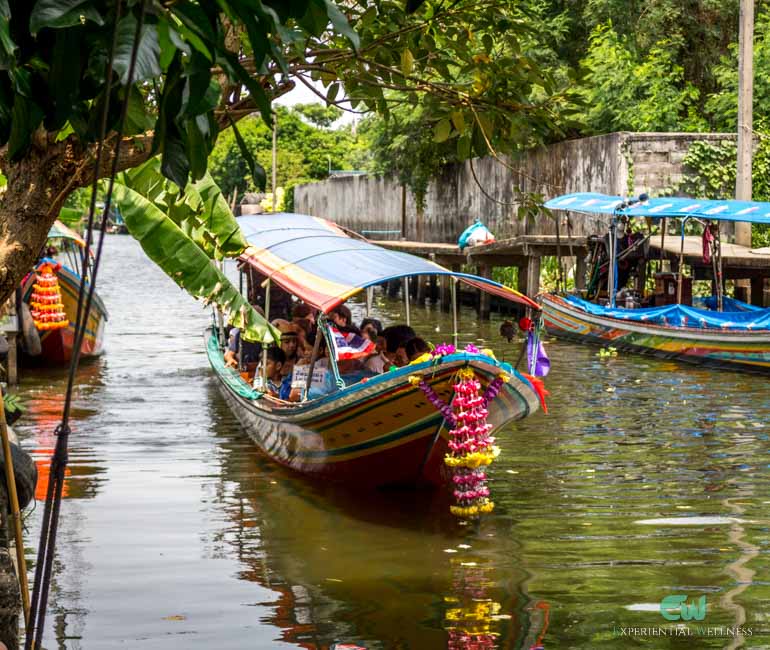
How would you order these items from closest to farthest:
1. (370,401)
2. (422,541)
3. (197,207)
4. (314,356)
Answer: (422,541) < (197,207) < (370,401) < (314,356)

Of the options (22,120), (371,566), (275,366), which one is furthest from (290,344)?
(22,120)

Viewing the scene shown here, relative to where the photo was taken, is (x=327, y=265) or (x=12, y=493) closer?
(x=12, y=493)

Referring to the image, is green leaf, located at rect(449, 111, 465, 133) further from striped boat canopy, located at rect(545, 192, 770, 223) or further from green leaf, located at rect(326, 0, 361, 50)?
striped boat canopy, located at rect(545, 192, 770, 223)

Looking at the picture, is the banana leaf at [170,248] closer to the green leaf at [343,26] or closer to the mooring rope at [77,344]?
the mooring rope at [77,344]

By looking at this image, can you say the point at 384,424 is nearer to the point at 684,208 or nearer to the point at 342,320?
the point at 342,320

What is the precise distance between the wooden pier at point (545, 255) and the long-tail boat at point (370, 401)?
31.7 feet

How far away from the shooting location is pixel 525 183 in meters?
28.4

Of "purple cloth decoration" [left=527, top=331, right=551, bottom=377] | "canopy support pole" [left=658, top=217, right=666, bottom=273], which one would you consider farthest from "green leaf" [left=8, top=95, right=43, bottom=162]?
"canopy support pole" [left=658, top=217, right=666, bottom=273]

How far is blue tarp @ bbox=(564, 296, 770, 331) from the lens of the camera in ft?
56.0

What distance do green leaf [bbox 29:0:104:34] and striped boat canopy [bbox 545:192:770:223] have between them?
1566cm

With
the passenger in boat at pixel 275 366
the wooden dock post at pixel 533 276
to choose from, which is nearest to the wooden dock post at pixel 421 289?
the wooden dock post at pixel 533 276

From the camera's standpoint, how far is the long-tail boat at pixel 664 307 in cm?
1736

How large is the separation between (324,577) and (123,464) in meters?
4.39

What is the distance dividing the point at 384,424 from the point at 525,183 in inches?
778
